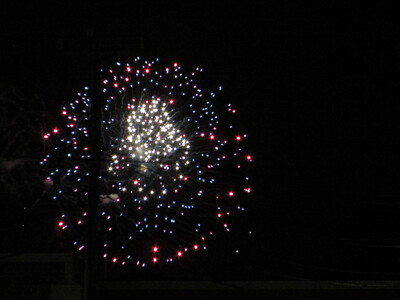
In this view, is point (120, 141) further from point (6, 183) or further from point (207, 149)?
point (6, 183)

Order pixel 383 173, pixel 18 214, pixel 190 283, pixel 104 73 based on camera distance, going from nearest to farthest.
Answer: pixel 190 283, pixel 104 73, pixel 18 214, pixel 383 173

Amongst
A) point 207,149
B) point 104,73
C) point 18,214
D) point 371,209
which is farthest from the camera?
point 371,209

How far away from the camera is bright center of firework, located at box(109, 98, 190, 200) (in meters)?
10.9

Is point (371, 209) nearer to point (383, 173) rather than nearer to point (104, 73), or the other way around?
point (383, 173)

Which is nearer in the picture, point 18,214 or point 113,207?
point 113,207

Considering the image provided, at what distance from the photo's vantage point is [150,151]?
11.0 meters

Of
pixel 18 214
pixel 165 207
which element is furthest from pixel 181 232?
pixel 18 214

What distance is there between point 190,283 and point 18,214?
655 centimetres

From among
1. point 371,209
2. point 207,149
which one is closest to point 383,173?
point 371,209

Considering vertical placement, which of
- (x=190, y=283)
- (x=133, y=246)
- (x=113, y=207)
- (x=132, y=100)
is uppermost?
(x=132, y=100)

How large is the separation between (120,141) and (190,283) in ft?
11.3

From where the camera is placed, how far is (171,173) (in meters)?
11.4

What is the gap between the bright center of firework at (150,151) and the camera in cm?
1088

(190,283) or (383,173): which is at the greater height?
(383,173)
